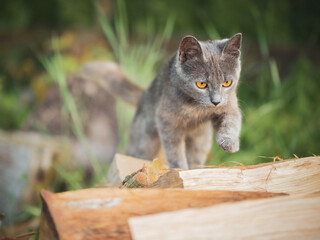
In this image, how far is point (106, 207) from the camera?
55.0 inches

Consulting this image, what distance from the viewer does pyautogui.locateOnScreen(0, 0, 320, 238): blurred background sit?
4059mm

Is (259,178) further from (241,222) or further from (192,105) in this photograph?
(192,105)

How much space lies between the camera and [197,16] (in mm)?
6473

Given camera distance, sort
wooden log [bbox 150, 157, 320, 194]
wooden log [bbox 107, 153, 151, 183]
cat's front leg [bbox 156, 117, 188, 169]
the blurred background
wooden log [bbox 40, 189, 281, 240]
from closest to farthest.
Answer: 1. wooden log [bbox 40, 189, 281, 240]
2. wooden log [bbox 150, 157, 320, 194]
3. wooden log [bbox 107, 153, 151, 183]
4. cat's front leg [bbox 156, 117, 188, 169]
5. the blurred background

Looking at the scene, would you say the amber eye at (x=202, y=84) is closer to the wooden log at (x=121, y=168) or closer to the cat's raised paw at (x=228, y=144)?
the cat's raised paw at (x=228, y=144)

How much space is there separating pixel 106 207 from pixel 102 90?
12.1ft

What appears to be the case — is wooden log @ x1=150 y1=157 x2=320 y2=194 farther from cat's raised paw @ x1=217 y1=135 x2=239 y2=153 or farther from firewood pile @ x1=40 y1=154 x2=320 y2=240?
cat's raised paw @ x1=217 y1=135 x2=239 y2=153

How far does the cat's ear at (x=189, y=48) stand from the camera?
7.07 ft

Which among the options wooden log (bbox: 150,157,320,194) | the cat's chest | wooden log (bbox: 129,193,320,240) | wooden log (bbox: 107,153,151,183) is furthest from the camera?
the cat's chest

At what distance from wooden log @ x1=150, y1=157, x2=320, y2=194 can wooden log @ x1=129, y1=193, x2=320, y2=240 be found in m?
0.22

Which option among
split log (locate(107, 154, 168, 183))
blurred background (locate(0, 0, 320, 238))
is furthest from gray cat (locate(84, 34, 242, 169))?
blurred background (locate(0, 0, 320, 238))

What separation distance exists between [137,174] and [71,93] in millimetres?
3304

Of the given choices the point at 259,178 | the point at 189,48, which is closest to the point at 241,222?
the point at 259,178

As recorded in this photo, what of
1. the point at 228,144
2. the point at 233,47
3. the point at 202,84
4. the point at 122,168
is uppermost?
the point at 233,47
